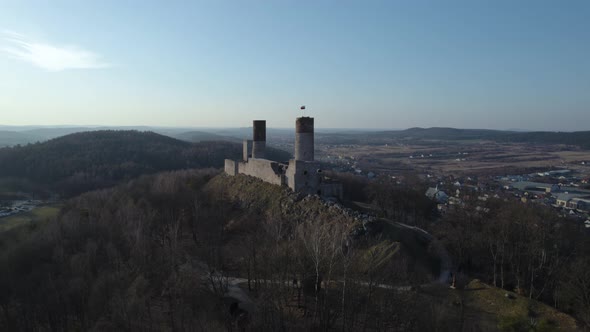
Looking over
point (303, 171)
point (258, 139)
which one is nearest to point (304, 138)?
point (303, 171)

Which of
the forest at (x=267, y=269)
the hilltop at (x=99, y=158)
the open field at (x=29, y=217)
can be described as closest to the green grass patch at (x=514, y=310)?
the forest at (x=267, y=269)

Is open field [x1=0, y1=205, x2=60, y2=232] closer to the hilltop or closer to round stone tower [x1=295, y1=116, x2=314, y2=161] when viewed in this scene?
the hilltop

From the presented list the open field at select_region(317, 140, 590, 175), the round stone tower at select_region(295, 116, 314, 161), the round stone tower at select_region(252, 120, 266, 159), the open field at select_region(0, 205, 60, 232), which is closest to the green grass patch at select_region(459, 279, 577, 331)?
the round stone tower at select_region(295, 116, 314, 161)

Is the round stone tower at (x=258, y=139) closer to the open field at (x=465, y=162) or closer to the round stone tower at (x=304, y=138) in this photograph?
the round stone tower at (x=304, y=138)

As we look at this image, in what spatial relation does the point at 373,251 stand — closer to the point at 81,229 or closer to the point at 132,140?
the point at 81,229

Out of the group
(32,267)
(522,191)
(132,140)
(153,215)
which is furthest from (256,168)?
(132,140)

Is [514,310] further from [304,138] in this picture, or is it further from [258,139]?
[258,139]
